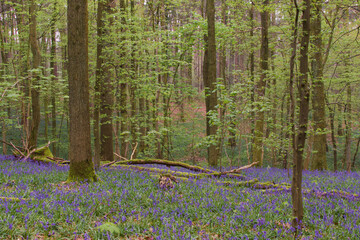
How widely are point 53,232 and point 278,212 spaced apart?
14.2 ft

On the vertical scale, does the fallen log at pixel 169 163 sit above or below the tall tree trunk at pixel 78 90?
below

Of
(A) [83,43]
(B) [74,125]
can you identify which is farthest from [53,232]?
(A) [83,43]

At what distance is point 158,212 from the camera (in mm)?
5156

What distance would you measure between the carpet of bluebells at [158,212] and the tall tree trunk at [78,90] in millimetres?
660

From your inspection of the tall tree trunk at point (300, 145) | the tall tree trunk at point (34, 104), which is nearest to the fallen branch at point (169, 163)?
the tall tree trunk at point (34, 104)

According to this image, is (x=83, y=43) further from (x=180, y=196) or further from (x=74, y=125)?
(x=180, y=196)

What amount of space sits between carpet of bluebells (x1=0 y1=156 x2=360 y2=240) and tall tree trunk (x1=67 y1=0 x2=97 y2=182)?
0.66 meters

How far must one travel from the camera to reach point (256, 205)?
581cm

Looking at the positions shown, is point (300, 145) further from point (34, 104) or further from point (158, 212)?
point (34, 104)

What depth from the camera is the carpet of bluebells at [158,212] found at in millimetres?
4242

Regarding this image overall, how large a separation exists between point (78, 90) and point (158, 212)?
4139mm

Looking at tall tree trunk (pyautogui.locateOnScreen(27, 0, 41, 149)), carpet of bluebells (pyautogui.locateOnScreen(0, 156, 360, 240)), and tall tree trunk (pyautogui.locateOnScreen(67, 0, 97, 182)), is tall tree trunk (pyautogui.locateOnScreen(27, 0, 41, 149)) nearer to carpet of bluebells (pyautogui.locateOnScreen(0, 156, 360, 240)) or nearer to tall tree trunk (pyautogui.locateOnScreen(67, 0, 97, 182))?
carpet of bluebells (pyautogui.locateOnScreen(0, 156, 360, 240))

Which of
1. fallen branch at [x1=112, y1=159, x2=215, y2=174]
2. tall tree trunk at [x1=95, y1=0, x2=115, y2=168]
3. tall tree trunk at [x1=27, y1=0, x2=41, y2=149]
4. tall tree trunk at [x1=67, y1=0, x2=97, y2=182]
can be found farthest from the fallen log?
tall tree trunk at [x1=27, y1=0, x2=41, y2=149]

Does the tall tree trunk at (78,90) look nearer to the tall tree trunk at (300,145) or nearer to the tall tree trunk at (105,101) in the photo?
the tall tree trunk at (105,101)
